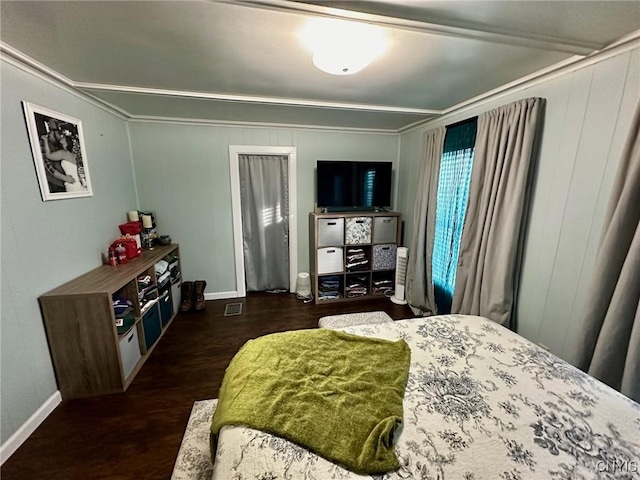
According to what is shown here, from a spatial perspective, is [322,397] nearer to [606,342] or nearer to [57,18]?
[606,342]

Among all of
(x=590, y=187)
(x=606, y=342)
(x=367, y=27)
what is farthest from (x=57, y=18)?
(x=606, y=342)

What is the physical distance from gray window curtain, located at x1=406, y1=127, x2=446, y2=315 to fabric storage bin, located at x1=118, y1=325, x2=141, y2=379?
286 cm

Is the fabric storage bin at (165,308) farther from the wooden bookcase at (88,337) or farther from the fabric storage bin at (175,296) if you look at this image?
the wooden bookcase at (88,337)

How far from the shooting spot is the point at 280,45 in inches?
57.0

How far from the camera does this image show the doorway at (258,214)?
10.9 ft

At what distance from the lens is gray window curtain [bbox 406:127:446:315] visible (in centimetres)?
280

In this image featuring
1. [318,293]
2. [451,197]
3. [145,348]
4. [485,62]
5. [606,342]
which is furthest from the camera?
[318,293]

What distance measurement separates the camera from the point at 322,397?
3.61ft

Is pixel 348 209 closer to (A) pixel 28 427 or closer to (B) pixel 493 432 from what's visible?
(B) pixel 493 432

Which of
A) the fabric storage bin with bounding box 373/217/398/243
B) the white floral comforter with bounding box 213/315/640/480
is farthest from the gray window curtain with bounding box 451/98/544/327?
the fabric storage bin with bounding box 373/217/398/243

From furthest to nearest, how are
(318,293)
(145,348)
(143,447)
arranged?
(318,293)
(145,348)
(143,447)

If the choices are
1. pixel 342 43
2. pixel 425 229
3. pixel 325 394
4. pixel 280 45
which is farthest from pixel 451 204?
pixel 325 394

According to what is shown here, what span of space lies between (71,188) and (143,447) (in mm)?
1916

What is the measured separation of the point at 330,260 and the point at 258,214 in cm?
116
